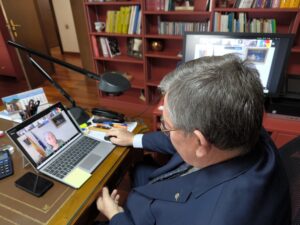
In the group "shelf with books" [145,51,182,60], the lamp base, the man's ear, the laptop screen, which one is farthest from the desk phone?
"shelf with books" [145,51,182,60]

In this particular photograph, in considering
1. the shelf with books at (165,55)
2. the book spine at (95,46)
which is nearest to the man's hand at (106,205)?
the shelf with books at (165,55)

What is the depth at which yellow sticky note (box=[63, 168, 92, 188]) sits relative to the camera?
0.79 meters

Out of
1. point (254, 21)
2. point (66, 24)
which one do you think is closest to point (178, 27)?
point (254, 21)

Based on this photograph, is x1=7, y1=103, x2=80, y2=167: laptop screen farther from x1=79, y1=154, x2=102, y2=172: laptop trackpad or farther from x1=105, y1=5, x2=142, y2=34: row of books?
x1=105, y1=5, x2=142, y2=34: row of books

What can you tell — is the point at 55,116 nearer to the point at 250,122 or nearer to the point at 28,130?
the point at 28,130

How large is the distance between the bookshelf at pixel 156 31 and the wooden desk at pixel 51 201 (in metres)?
1.51

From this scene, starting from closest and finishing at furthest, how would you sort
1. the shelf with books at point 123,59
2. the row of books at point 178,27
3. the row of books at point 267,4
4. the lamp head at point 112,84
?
the lamp head at point 112,84 < the row of books at point 267,4 < the row of books at point 178,27 < the shelf with books at point 123,59

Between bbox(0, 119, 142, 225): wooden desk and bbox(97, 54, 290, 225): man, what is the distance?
28 cm

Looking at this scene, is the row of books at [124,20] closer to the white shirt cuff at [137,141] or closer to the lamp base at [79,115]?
the lamp base at [79,115]

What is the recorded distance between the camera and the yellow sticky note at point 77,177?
79 cm

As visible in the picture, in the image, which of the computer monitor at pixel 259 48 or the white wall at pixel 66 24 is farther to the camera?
the white wall at pixel 66 24

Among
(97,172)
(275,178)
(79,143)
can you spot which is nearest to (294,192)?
(275,178)

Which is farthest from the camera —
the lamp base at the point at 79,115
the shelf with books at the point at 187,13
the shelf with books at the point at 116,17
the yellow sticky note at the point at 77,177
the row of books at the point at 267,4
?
the shelf with books at the point at 116,17

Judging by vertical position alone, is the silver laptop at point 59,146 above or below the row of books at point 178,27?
below
